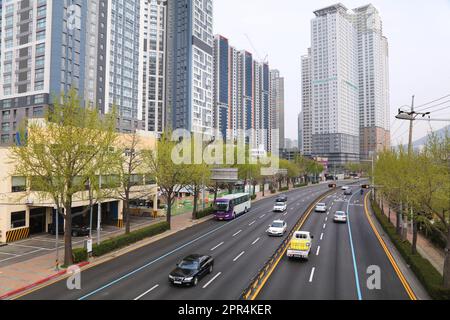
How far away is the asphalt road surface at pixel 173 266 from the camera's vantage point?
1811cm

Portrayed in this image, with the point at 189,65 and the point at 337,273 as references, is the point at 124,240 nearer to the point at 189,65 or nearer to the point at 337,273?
the point at 337,273

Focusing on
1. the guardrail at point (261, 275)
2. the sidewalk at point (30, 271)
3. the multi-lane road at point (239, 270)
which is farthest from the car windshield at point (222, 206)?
the sidewalk at point (30, 271)

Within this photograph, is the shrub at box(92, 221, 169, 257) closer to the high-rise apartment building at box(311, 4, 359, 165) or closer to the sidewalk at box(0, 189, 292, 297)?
the sidewalk at box(0, 189, 292, 297)

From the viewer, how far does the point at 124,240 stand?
96.9ft

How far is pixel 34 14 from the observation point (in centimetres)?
7538

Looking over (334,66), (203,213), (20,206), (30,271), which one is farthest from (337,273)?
(334,66)

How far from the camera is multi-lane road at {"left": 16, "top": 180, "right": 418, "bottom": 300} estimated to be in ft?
59.2

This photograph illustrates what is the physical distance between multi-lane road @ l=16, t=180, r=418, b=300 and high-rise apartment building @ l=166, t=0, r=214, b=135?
10085cm

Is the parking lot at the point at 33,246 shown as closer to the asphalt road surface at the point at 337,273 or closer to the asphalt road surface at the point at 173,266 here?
the asphalt road surface at the point at 173,266

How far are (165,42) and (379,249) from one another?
142 m

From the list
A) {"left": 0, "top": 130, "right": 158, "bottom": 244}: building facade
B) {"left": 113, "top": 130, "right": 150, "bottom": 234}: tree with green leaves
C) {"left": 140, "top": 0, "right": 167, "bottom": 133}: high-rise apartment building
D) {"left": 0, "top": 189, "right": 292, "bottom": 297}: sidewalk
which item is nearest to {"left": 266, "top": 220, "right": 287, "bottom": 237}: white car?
{"left": 0, "top": 189, "right": 292, "bottom": 297}: sidewalk

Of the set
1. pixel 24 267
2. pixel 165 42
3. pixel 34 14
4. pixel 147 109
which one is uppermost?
pixel 165 42
